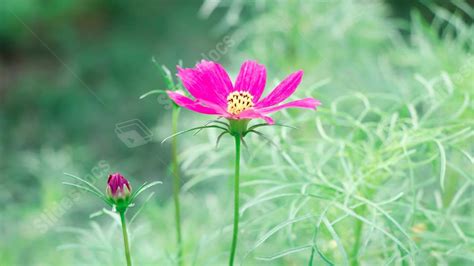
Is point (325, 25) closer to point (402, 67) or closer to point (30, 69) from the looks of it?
point (402, 67)

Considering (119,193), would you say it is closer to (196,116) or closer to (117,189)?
(117,189)

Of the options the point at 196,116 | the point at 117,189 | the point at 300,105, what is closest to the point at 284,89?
the point at 300,105

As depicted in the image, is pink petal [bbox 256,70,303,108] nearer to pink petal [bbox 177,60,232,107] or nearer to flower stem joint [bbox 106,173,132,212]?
pink petal [bbox 177,60,232,107]

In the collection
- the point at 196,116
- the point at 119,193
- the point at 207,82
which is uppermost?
the point at 196,116

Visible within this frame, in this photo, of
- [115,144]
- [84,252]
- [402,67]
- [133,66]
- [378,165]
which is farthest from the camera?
[133,66]

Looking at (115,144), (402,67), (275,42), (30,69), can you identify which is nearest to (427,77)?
(402,67)

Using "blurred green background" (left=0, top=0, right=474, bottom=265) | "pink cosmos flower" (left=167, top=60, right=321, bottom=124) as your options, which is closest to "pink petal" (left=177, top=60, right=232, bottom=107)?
"pink cosmos flower" (left=167, top=60, right=321, bottom=124)
